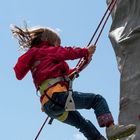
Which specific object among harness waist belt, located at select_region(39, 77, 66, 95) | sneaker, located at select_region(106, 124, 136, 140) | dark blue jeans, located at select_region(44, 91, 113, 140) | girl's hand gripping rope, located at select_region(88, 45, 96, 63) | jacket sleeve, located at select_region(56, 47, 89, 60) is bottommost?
sneaker, located at select_region(106, 124, 136, 140)

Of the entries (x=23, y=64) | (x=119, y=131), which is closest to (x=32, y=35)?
(x=23, y=64)

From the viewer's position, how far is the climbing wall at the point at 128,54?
23.6 ft

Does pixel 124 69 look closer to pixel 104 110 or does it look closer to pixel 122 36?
pixel 122 36

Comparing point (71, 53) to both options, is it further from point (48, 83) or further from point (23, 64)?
point (23, 64)

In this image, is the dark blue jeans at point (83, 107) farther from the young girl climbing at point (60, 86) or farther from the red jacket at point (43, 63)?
the red jacket at point (43, 63)

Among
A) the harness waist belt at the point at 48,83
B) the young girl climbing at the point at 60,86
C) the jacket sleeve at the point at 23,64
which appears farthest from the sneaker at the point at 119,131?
the jacket sleeve at the point at 23,64

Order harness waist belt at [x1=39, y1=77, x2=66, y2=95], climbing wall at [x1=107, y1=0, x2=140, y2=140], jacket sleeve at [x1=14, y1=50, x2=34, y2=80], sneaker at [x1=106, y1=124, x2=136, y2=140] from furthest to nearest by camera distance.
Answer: climbing wall at [x1=107, y1=0, x2=140, y2=140], jacket sleeve at [x1=14, y1=50, x2=34, y2=80], harness waist belt at [x1=39, y1=77, x2=66, y2=95], sneaker at [x1=106, y1=124, x2=136, y2=140]

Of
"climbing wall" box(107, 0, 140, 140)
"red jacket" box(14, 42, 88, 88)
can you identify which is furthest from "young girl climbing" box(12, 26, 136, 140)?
"climbing wall" box(107, 0, 140, 140)

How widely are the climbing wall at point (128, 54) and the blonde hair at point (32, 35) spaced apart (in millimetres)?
981

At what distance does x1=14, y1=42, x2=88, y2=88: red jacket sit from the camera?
6648 mm

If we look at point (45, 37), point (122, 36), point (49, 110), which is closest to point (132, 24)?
point (122, 36)

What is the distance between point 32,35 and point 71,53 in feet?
2.12

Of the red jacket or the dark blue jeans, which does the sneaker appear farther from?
the red jacket

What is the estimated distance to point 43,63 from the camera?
6.71 metres
